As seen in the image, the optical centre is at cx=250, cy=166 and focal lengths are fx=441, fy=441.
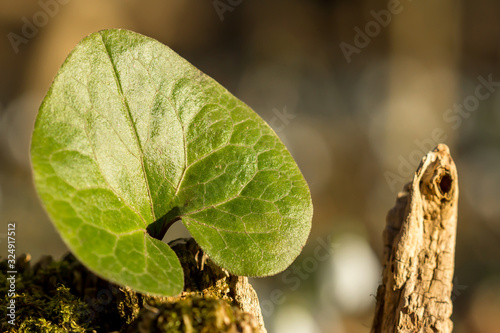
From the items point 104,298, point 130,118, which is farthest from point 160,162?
point 104,298

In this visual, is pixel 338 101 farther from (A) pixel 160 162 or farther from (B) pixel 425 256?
(A) pixel 160 162

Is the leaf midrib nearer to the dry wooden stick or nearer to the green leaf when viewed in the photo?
the green leaf

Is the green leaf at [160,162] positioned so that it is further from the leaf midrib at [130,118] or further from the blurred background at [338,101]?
the blurred background at [338,101]

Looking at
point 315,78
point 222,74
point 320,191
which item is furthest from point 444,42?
point 222,74

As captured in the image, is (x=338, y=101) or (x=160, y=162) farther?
(x=338, y=101)

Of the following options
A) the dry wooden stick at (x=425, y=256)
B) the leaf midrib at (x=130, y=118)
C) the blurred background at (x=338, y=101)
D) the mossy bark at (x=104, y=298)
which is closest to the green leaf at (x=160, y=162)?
the leaf midrib at (x=130, y=118)

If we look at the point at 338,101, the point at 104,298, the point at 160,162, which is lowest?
the point at 104,298
